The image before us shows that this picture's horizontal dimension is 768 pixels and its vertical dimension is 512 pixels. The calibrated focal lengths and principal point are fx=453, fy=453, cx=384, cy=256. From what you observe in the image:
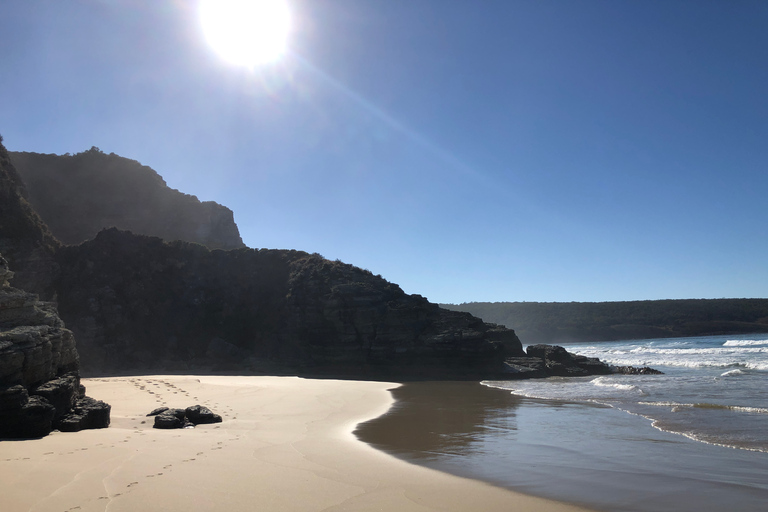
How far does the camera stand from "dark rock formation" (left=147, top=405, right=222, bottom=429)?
9.27 meters

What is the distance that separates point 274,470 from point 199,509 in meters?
1.65

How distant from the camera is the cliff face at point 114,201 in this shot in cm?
5416

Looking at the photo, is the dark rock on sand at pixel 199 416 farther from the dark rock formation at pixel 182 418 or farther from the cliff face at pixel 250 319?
the cliff face at pixel 250 319

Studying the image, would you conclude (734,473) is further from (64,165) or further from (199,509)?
(64,165)

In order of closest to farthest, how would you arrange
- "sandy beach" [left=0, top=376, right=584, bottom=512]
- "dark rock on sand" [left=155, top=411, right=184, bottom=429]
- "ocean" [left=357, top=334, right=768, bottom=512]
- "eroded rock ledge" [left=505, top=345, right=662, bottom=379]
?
"sandy beach" [left=0, top=376, right=584, bottom=512], "ocean" [left=357, top=334, right=768, bottom=512], "dark rock on sand" [left=155, top=411, right=184, bottom=429], "eroded rock ledge" [left=505, top=345, right=662, bottom=379]

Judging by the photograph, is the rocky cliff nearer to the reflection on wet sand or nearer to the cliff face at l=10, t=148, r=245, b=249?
the reflection on wet sand

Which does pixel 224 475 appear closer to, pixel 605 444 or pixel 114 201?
pixel 605 444

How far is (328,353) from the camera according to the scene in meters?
32.7

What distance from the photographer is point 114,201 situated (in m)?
57.2

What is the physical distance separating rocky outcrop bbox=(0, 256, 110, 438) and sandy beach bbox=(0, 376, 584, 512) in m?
0.46

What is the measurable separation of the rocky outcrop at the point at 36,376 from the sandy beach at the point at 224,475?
464mm

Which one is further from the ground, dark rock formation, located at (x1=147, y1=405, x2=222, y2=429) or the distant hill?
the distant hill

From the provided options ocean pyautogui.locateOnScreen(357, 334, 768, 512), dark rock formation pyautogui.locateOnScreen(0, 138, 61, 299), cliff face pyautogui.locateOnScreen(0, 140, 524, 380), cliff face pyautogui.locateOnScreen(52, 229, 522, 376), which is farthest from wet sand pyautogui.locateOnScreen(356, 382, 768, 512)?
dark rock formation pyautogui.locateOnScreen(0, 138, 61, 299)

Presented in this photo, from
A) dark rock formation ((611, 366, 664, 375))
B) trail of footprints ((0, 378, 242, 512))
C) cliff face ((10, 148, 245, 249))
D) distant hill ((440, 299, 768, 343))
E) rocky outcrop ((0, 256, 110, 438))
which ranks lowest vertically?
dark rock formation ((611, 366, 664, 375))
